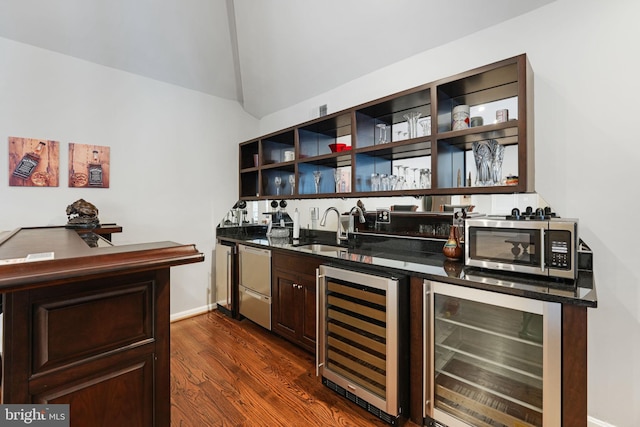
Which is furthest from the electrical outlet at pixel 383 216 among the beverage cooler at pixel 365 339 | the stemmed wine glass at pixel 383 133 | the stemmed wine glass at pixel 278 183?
the stemmed wine glass at pixel 278 183

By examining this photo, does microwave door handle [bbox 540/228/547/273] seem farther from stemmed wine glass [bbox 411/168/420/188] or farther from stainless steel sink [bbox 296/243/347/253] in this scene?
stainless steel sink [bbox 296/243/347/253]

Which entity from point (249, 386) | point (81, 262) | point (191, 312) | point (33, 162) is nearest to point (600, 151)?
point (81, 262)

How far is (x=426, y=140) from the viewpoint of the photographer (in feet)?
6.98

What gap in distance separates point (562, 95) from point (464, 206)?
860 mm

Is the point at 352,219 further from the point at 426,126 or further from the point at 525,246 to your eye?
the point at 525,246

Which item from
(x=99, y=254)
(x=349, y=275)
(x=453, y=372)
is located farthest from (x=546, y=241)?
(x=99, y=254)

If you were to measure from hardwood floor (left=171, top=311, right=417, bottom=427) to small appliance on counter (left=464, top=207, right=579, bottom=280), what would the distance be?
111 cm

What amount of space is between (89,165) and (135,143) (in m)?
0.48

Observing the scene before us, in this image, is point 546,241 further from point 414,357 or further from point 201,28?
point 201,28

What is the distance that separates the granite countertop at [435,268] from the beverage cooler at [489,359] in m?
0.05

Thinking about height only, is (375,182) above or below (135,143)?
below

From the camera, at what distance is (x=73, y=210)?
2.50m

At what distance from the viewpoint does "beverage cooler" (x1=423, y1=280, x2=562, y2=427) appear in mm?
1357

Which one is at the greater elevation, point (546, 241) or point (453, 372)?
point (546, 241)
